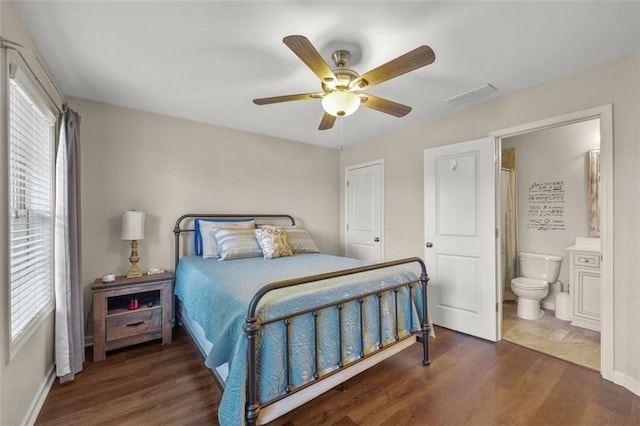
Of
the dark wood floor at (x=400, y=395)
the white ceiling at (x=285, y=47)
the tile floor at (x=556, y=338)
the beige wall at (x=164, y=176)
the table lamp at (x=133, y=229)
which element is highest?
the white ceiling at (x=285, y=47)

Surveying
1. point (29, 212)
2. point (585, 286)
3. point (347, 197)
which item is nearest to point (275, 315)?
point (29, 212)

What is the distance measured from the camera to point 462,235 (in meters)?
2.95

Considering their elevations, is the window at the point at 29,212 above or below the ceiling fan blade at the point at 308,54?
below

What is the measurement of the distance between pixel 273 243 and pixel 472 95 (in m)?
2.45

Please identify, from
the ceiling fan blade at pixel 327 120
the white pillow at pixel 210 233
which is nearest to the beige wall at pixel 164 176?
the white pillow at pixel 210 233

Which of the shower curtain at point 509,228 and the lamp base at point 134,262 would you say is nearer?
the lamp base at point 134,262

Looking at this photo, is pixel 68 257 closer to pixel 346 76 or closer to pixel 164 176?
pixel 164 176

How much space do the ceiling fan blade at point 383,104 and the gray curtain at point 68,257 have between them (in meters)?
2.26

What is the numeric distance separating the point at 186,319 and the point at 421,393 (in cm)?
218

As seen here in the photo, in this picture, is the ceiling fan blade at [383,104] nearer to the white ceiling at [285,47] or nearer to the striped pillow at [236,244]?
the white ceiling at [285,47]

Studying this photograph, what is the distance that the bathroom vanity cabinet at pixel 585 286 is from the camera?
3.01 metres

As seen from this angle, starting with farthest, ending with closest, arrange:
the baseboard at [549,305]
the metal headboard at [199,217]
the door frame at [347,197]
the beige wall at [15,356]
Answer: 1. the door frame at [347,197]
2. the baseboard at [549,305]
3. the metal headboard at [199,217]
4. the beige wall at [15,356]

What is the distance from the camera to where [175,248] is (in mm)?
3160

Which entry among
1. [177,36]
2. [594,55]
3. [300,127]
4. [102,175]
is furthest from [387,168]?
[102,175]
